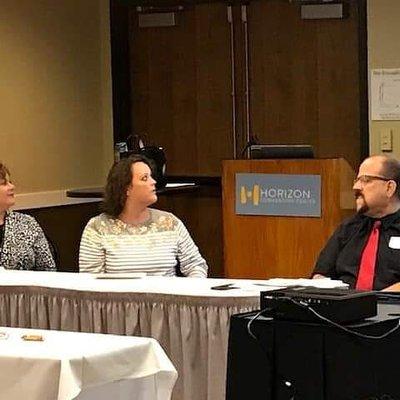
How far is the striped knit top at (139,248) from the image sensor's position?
496cm

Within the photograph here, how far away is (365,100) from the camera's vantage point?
7.16 meters

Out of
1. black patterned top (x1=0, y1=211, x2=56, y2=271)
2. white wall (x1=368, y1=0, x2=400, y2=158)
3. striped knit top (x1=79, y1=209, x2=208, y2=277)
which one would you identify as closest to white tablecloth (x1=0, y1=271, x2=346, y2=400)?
striped knit top (x1=79, y1=209, x2=208, y2=277)

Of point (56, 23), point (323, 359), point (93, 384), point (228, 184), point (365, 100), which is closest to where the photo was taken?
point (323, 359)

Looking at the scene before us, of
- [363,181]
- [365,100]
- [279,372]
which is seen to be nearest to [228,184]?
[363,181]

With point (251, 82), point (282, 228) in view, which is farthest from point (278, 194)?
point (251, 82)

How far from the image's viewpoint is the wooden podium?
5566 millimetres

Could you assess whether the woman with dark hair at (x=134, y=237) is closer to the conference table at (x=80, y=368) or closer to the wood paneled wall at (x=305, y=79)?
the conference table at (x=80, y=368)

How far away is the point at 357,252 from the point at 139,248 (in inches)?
39.7

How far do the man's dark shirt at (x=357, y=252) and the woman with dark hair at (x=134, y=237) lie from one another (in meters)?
0.67

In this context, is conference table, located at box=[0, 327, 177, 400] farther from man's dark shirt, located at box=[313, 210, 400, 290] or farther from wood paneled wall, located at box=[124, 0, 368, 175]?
wood paneled wall, located at box=[124, 0, 368, 175]

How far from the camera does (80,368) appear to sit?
3.14 metres

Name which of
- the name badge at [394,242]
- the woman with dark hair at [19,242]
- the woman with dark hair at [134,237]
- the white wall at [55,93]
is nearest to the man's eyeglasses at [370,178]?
the name badge at [394,242]

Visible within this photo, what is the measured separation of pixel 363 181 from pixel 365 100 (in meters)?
2.45

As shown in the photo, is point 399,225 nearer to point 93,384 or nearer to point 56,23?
point 93,384
